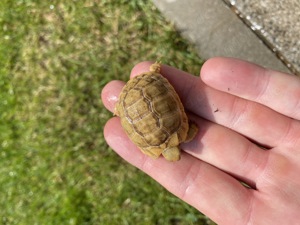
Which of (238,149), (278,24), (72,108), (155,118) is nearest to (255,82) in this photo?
(238,149)

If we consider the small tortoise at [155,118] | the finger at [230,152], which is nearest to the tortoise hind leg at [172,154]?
the small tortoise at [155,118]

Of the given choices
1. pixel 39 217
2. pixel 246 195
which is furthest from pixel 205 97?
pixel 39 217

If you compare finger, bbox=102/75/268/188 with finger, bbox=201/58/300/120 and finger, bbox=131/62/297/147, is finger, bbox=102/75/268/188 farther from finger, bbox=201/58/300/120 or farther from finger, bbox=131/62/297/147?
finger, bbox=201/58/300/120

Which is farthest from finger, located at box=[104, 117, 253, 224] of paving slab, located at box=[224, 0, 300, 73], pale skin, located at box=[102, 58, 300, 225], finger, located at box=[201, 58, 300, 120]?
paving slab, located at box=[224, 0, 300, 73]

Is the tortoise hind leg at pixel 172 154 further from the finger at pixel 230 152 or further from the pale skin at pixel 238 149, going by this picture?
the finger at pixel 230 152

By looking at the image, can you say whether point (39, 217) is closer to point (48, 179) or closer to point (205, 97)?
point (48, 179)

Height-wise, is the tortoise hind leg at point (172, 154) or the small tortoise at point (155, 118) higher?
the small tortoise at point (155, 118)
